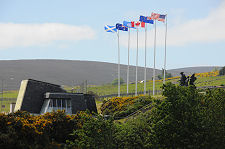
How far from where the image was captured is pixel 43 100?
188 ft

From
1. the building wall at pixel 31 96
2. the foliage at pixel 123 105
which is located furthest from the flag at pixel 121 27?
the building wall at pixel 31 96

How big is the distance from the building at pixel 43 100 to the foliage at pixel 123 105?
687 inches

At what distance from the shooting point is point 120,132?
3469cm

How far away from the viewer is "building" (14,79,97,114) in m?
54.4

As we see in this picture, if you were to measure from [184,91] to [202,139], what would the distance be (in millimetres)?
4818

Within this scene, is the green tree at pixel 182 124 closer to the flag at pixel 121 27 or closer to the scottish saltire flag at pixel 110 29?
the scottish saltire flag at pixel 110 29

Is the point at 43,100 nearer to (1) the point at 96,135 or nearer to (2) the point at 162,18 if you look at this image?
(1) the point at 96,135

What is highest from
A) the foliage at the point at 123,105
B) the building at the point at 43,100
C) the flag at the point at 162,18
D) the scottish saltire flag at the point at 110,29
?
the flag at the point at 162,18

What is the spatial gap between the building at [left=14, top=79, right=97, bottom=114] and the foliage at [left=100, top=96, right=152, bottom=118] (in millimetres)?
17446

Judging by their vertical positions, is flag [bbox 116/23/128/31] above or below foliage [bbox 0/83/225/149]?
above

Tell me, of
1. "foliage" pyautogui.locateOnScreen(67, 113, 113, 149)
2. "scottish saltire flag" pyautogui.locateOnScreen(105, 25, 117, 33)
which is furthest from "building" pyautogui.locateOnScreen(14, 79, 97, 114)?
"scottish saltire flag" pyautogui.locateOnScreen(105, 25, 117, 33)

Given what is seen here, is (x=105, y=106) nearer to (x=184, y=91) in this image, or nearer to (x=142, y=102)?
(x=142, y=102)

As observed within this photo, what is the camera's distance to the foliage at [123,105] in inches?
2931

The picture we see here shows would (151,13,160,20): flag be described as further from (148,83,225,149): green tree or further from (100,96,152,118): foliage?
(148,83,225,149): green tree
